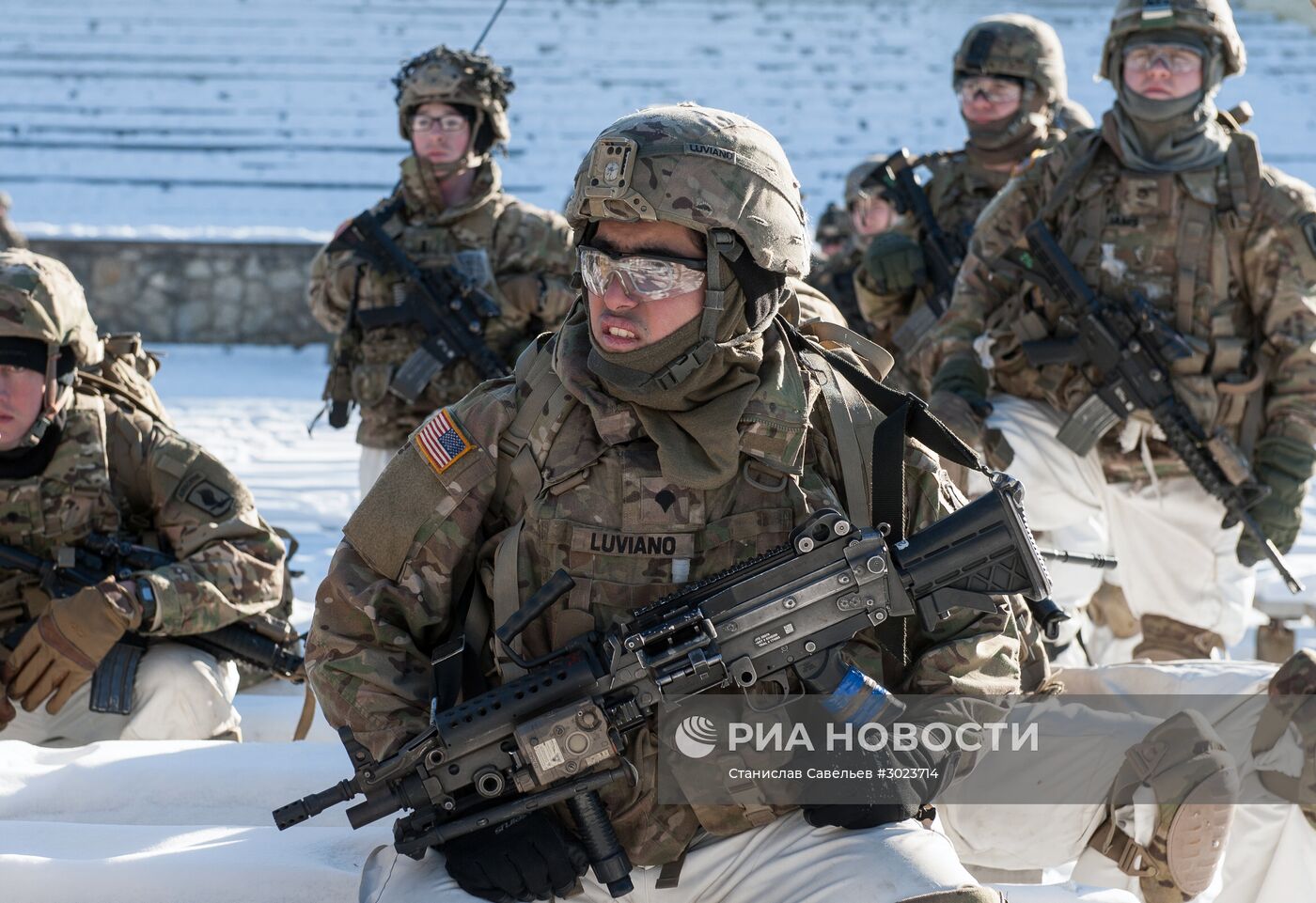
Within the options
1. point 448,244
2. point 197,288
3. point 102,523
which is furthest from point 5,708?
point 197,288

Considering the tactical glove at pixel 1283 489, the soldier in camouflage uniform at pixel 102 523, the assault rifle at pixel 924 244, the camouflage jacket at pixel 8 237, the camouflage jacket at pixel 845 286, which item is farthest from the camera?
the camouflage jacket at pixel 8 237

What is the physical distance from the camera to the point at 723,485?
9.46 feet

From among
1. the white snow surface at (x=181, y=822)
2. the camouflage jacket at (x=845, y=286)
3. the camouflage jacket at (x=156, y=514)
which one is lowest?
the camouflage jacket at (x=845, y=286)

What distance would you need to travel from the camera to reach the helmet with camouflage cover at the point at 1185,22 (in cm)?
528

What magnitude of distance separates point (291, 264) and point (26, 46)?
521cm

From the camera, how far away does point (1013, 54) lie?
6.91m

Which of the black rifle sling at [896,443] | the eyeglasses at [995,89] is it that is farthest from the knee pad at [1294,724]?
the eyeglasses at [995,89]

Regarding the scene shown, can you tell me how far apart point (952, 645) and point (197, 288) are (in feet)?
42.3

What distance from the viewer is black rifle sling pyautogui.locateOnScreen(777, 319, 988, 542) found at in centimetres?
285

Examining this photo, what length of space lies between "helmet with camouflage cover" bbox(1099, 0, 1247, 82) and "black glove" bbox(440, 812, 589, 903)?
3645 millimetres

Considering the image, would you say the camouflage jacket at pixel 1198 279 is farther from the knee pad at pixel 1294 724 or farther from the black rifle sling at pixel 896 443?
the black rifle sling at pixel 896 443

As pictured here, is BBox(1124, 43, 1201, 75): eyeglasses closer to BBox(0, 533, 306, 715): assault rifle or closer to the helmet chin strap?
the helmet chin strap

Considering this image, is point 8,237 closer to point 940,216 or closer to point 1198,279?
point 940,216

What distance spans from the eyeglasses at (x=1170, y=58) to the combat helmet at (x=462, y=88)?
252cm
